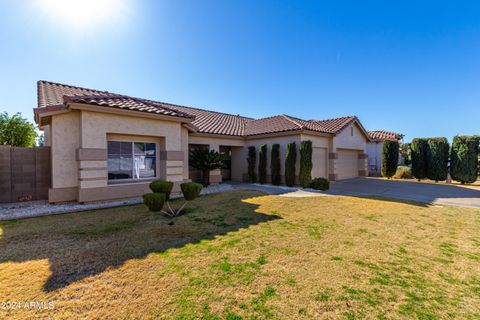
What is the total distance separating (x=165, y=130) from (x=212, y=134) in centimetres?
473

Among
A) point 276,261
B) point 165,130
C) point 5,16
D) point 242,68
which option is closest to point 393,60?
point 242,68

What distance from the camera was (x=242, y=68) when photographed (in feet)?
54.5

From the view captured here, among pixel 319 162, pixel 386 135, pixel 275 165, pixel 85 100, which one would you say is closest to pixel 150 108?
pixel 85 100

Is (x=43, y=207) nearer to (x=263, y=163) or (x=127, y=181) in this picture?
(x=127, y=181)

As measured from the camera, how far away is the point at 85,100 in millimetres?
8727

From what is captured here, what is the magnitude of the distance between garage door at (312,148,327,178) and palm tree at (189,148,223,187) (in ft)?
23.8

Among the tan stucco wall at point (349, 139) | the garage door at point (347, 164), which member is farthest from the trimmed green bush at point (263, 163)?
the garage door at point (347, 164)

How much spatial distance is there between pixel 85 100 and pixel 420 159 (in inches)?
955

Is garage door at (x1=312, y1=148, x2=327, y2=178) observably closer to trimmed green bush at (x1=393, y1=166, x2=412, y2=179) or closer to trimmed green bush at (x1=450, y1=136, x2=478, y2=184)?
trimmed green bush at (x1=393, y1=166, x2=412, y2=179)

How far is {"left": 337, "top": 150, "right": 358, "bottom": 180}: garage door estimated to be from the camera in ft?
60.3

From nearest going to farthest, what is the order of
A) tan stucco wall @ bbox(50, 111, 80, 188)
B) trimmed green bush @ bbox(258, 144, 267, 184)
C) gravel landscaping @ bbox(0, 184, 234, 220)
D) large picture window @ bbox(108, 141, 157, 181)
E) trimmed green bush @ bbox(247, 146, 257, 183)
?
gravel landscaping @ bbox(0, 184, 234, 220), tan stucco wall @ bbox(50, 111, 80, 188), large picture window @ bbox(108, 141, 157, 181), trimmed green bush @ bbox(258, 144, 267, 184), trimmed green bush @ bbox(247, 146, 257, 183)

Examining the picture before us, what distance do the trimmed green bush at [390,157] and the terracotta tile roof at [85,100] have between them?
18.3 metres

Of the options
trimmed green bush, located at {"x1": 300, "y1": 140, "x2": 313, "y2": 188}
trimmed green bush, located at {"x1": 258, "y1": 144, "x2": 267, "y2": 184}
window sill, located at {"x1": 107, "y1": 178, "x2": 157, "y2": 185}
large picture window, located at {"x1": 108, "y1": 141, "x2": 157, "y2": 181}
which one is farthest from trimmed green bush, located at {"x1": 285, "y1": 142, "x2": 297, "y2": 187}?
window sill, located at {"x1": 107, "y1": 178, "x2": 157, "y2": 185}

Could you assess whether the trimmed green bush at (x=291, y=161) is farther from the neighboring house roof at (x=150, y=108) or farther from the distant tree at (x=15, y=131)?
the distant tree at (x=15, y=131)
